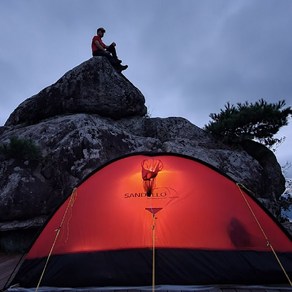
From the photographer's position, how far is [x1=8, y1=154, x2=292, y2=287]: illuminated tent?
3.54 m

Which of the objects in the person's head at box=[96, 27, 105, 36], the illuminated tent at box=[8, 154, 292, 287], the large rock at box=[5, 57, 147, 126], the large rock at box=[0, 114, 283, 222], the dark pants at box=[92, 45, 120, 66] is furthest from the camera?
the person's head at box=[96, 27, 105, 36]

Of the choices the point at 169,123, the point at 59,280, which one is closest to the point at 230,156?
the point at 169,123

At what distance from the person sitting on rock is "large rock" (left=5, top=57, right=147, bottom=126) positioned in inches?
35.2

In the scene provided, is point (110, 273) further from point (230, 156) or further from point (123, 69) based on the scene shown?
point (123, 69)

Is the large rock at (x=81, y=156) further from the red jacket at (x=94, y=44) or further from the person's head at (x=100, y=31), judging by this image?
the person's head at (x=100, y=31)

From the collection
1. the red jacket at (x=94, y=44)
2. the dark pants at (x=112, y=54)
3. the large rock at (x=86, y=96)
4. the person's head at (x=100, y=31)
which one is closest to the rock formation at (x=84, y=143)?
the large rock at (x=86, y=96)

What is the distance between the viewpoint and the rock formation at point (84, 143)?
6539 mm

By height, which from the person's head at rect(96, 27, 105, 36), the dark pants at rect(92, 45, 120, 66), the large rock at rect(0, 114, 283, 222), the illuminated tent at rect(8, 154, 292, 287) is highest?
the person's head at rect(96, 27, 105, 36)

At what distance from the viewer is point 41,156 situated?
23.6 feet

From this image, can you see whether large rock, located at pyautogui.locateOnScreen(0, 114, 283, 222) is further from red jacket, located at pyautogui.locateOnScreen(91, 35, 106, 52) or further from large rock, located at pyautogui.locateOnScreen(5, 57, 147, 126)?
red jacket, located at pyautogui.locateOnScreen(91, 35, 106, 52)

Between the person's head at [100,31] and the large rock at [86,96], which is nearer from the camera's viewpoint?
the large rock at [86,96]

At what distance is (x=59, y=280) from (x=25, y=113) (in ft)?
25.3

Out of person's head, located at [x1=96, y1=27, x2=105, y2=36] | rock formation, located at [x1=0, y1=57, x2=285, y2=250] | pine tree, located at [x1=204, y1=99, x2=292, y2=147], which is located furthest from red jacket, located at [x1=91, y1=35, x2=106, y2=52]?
pine tree, located at [x1=204, y1=99, x2=292, y2=147]

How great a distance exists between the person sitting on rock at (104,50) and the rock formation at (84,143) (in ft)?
3.14
